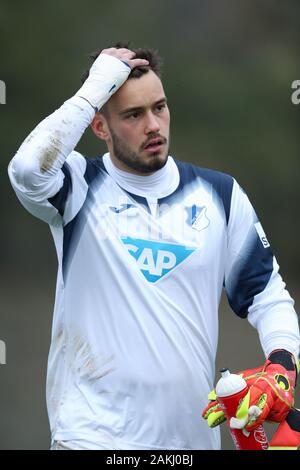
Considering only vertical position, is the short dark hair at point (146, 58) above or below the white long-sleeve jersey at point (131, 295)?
above

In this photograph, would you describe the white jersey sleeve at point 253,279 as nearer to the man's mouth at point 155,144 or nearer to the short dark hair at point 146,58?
the man's mouth at point 155,144

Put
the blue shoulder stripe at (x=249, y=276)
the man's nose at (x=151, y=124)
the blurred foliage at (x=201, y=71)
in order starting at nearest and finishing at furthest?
the man's nose at (x=151, y=124)
the blue shoulder stripe at (x=249, y=276)
the blurred foliage at (x=201, y=71)

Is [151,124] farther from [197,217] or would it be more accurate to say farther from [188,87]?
[188,87]

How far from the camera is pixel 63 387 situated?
4.30m

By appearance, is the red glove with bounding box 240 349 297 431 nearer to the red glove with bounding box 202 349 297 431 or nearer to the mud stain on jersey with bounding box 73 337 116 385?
the red glove with bounding box 202 349 297 431

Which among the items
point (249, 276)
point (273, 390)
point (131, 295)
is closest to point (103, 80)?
point (131, 295)

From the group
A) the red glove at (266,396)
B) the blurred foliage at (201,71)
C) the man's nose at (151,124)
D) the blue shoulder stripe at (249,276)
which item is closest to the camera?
the red glove at (266,396)

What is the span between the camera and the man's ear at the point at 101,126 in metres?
4.48

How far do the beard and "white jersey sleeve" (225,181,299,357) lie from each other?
34 centimetres

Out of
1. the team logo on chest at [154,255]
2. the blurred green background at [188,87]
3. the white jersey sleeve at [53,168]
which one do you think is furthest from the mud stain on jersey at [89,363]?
the blurred green background at [188,87]

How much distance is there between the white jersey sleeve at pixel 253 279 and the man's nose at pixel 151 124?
42cm

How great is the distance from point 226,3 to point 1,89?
12.7ft
